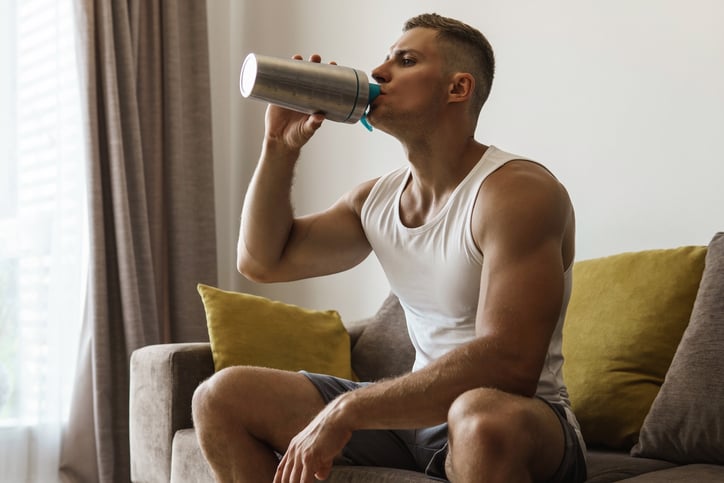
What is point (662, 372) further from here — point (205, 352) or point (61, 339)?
point (61, 339)

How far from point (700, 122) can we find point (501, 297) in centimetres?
101

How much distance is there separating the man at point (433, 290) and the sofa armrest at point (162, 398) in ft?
1.26

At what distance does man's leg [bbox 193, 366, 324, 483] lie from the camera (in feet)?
5.46

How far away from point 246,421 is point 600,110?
1.31m

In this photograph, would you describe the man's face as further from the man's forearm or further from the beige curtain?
the beige curtain

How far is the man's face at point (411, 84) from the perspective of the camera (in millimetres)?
1795

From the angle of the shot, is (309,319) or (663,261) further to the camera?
(309,319)

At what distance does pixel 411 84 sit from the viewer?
1.82m

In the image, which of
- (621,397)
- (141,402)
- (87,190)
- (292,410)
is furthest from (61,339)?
(621,397)

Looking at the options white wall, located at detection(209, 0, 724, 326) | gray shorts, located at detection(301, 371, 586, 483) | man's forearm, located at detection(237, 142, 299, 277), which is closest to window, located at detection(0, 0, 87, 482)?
white wall, located at detection(209, 0, 724, 326)

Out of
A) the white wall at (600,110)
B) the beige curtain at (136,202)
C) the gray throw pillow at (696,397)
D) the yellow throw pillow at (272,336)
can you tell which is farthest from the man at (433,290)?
the beige curtain at (136,202)

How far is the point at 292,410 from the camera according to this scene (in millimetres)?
Answer: 1693

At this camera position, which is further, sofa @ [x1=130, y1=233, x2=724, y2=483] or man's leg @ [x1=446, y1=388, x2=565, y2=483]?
sofa @ [x1=130, y1=233, x2=724, y2=483]

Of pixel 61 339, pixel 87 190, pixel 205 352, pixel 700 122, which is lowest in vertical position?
pixel 61 339
